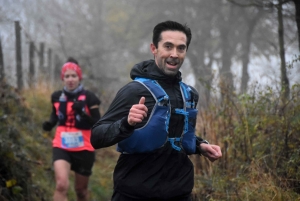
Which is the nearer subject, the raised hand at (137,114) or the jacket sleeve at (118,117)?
the raised hand at (137,114)

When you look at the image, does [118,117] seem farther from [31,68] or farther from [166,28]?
[31,68]

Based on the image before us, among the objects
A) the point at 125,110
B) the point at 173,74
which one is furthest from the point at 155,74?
the point at 125,110

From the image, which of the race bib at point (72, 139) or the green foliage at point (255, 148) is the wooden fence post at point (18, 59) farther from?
the green foliage at point (255, 148)

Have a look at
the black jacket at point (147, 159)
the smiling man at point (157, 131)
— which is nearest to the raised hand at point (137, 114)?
the smiling man at point (157, 131)

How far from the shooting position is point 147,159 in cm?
339

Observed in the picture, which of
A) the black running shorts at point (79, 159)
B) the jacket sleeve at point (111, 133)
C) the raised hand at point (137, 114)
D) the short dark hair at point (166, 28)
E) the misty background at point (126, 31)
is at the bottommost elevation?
the black running shorts at point (79, 159)

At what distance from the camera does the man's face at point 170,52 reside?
140 inches

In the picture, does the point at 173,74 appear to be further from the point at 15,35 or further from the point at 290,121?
the point at 15,35

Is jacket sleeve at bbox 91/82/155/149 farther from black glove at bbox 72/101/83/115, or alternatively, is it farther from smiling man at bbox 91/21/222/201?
black glove at bbox 72/101/83/115

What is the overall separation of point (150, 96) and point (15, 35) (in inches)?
317

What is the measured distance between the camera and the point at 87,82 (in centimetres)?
1327

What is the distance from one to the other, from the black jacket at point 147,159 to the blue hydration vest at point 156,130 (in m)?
0.04

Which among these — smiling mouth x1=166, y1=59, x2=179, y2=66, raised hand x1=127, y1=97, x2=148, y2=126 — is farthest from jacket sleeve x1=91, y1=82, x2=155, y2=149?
smiling mouth x1=166, y1=59, x2=179, y2=66

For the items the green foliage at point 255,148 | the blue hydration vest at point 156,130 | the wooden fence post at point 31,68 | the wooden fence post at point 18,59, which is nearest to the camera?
the blue hydration vest at point 156,130
